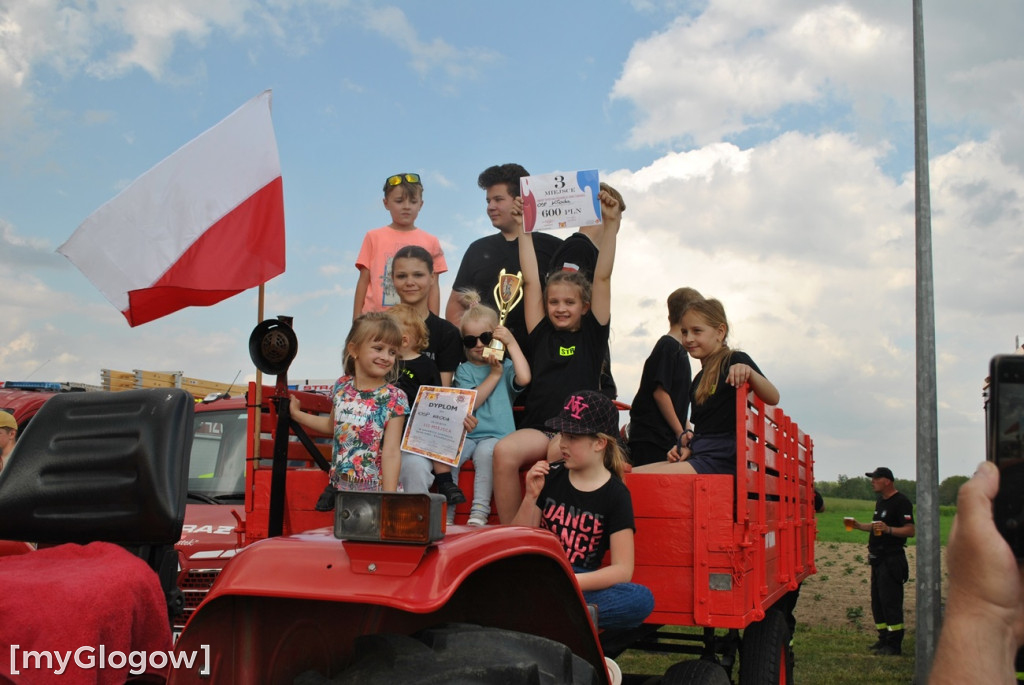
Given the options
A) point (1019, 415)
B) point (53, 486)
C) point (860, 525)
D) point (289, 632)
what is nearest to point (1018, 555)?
point (1019, 415)

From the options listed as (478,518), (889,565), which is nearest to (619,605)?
(478,518)

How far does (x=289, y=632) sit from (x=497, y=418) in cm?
264

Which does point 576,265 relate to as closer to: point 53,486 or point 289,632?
point 53,486

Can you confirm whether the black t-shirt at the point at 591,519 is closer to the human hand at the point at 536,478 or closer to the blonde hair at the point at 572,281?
the human hand at the point at 536,478

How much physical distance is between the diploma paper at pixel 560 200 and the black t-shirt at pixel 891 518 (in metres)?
8.29

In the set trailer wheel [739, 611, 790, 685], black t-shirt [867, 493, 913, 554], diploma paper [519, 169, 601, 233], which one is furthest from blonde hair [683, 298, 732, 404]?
black t-shirt [867, 493, 913, 554]

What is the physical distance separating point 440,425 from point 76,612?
220 centimetres

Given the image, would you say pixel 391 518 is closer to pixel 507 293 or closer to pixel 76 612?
pixel 76 612

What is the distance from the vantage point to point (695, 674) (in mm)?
3918

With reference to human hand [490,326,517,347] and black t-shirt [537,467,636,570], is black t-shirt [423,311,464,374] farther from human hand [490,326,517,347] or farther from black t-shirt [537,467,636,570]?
black t-shirt [537,467,636,570]

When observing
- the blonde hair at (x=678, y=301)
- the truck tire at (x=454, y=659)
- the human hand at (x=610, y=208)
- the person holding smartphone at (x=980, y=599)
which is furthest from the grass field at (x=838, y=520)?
the person holding smartphone at (x=980, y=599)

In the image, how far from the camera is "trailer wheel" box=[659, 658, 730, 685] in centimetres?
389

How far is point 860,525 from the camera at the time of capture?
37.8ft

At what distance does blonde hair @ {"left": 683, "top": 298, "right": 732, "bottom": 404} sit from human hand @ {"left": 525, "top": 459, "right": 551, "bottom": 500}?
1368 millimetres
